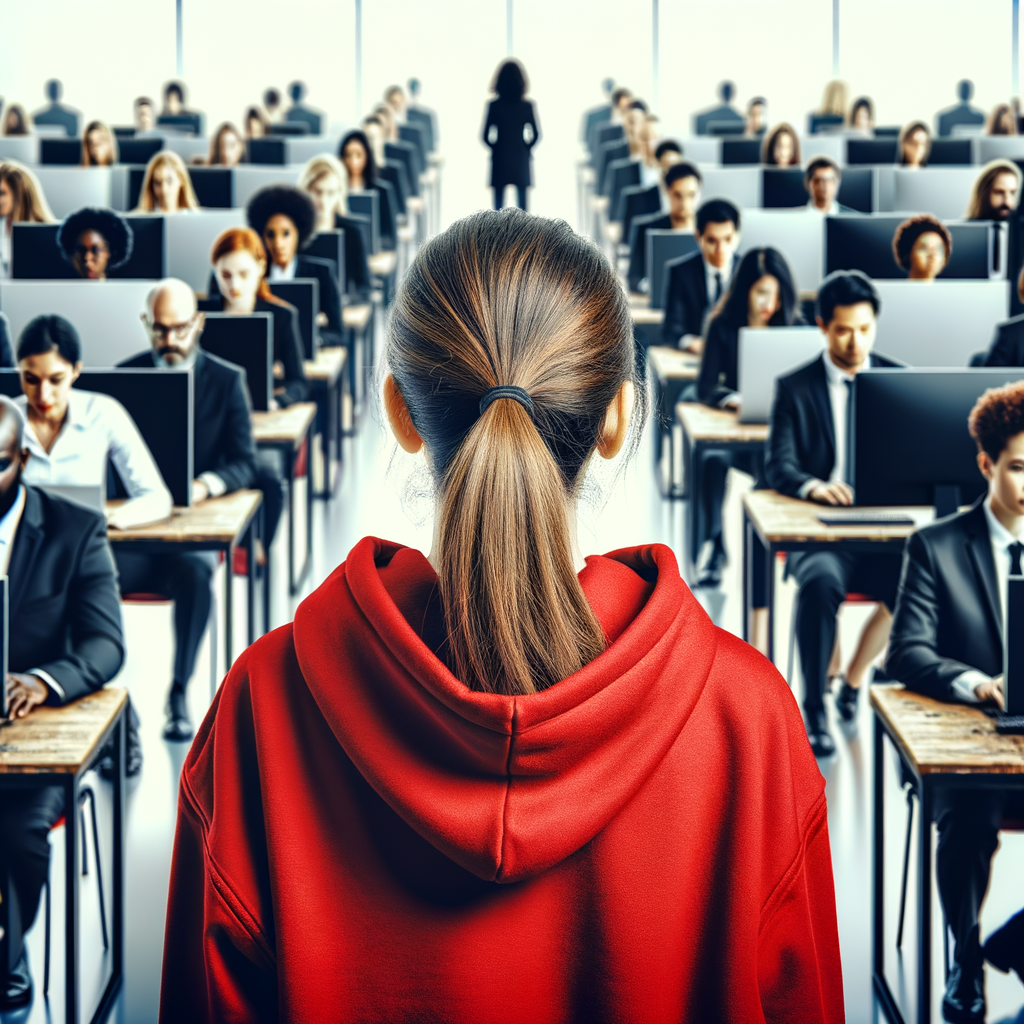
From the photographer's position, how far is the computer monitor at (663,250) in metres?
5.62

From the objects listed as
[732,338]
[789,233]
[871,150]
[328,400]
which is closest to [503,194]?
[871,150]

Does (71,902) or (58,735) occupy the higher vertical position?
(58,735)

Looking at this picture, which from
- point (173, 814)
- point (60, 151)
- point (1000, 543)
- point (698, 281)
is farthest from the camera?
point (60, 151)

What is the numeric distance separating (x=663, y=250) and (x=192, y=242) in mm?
2060

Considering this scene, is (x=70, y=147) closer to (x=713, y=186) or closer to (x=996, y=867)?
(x=713, y=186)

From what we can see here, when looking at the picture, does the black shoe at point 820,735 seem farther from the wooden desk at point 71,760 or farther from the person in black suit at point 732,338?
the wooden desk at point 71,760

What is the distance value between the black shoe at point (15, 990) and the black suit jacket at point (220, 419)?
1602 millimetres

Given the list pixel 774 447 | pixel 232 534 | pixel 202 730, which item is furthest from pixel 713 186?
pixel 202 730

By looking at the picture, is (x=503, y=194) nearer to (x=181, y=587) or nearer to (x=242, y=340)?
(x=242, y=340)

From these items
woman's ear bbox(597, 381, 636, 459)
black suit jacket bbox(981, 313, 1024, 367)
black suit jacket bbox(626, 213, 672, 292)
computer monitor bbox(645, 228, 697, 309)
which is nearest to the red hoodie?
woman's ear bbox(597, 381, 636, 459)

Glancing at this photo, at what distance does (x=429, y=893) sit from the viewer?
2.72 feet

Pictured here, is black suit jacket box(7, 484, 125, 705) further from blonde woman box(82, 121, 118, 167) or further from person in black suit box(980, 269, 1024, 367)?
blonde woman box(82, 121, 118, 167)

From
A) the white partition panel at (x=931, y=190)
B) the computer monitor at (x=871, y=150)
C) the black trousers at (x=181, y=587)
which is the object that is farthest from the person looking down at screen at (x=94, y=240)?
the computer monitor at (x=871, y=150)

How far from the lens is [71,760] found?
191 cm
